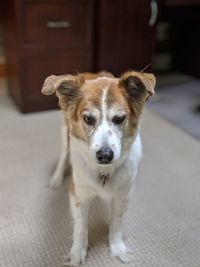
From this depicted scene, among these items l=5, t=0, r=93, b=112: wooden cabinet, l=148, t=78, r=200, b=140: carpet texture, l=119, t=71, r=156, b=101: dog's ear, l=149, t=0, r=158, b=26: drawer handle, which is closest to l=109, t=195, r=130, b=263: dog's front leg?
l=119, t=71, r=156, b=101: dog's ear

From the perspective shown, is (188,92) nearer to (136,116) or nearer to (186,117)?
(186,117)

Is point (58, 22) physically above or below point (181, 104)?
above

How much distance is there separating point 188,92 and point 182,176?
1.23 m

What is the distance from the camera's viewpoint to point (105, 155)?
97cm

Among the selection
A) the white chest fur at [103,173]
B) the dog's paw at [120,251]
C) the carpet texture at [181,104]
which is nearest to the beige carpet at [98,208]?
the dog's paw at [120,251]

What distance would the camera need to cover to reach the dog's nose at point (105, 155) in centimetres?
96

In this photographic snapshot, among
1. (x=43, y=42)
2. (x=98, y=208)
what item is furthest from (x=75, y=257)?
(x=43, y=42)

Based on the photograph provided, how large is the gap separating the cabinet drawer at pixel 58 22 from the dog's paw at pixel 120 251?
1412 millimetres

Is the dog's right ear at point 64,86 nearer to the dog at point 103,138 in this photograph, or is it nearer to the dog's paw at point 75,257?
the dog at point 103,138

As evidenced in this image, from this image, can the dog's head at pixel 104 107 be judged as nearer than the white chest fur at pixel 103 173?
Yes

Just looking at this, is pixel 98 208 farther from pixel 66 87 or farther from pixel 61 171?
pixel 66 87

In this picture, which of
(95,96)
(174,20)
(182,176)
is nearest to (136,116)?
(95,96)

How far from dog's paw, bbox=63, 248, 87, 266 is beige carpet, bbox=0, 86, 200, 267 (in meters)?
0.03

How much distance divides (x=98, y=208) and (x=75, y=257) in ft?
0.99
